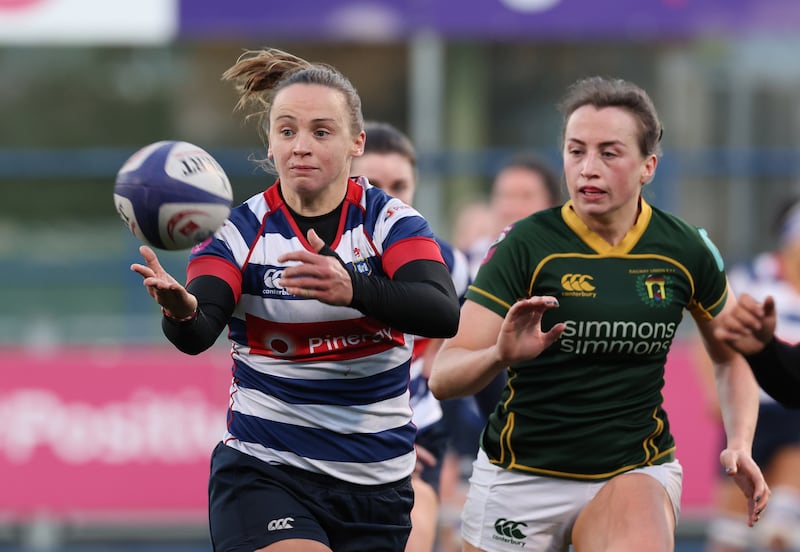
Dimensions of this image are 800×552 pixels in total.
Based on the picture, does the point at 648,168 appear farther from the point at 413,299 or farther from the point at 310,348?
the point at 310,348

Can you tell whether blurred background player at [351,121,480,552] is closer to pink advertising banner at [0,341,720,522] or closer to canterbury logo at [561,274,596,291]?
canterbury logo at [561,274,596,291]

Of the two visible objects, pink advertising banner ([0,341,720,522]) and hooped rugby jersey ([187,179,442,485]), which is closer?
hooped rugby jersey ([187,179,442,485])

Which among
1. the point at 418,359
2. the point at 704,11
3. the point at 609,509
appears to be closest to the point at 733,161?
the point at 704,11

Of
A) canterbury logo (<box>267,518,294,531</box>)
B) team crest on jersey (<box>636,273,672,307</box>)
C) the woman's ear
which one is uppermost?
the woman's ear

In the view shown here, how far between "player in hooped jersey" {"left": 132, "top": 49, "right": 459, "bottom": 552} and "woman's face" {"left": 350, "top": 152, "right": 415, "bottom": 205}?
4.19ft

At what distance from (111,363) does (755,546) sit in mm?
4646

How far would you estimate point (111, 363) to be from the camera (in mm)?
9719

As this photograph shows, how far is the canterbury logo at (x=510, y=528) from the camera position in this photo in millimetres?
4375

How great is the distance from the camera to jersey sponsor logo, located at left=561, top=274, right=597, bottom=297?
14.0ft

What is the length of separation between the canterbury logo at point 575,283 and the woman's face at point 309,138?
0.80 meters

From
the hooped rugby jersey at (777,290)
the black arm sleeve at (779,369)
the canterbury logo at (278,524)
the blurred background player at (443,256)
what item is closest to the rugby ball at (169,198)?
the canterbury logo at (278,524)

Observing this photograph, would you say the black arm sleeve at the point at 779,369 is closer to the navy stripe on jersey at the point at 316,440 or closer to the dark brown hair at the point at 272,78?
the navy stripe on jersey at the point at 316,440

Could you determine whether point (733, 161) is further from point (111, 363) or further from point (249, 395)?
point (249, 395)

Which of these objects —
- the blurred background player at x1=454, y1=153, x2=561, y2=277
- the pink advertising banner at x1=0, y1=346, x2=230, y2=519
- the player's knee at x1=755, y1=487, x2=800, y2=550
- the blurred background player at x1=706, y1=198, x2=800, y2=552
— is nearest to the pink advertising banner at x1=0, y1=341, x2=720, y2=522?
the pink advertising banner at x1=0, y1=346, x2=230, y2=519
